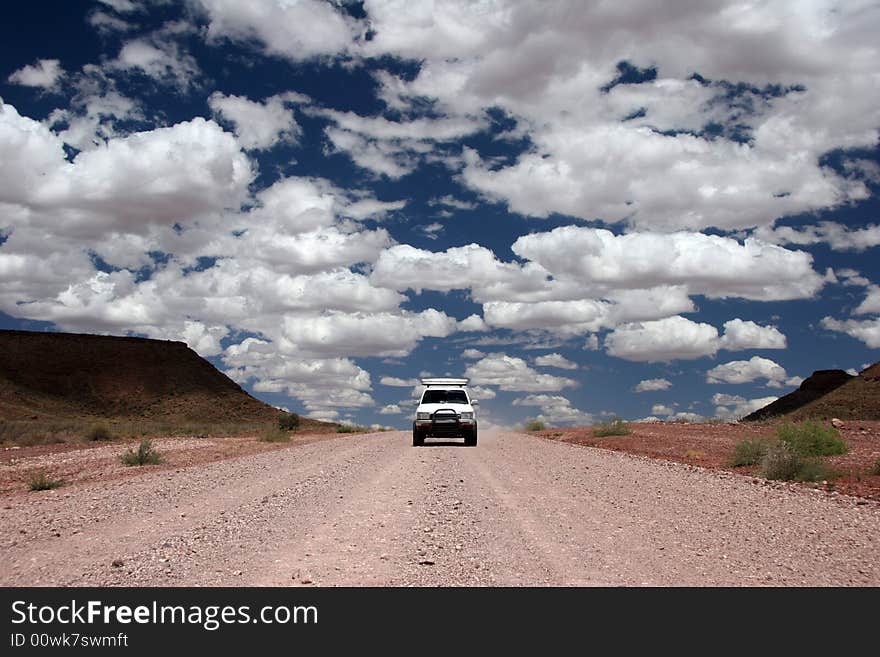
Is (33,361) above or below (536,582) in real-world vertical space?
above

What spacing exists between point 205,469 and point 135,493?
550 cm

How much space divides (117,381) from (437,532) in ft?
313

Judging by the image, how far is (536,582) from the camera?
22.2ft

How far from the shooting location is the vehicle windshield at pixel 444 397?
103 feet

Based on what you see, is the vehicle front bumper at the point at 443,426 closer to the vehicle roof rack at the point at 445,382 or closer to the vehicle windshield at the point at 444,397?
the vehicle windshield at the point at 444,397

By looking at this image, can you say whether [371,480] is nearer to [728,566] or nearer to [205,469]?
[205,469]

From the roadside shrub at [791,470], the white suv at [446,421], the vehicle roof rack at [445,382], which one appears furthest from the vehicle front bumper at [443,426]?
the roadside shrub at [791,470]

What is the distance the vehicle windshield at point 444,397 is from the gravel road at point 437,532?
14.6m

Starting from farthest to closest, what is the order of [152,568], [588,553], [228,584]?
[588,553]
[152,568]
[228,584]

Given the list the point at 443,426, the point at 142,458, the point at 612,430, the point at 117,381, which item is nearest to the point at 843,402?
the point at 612,430

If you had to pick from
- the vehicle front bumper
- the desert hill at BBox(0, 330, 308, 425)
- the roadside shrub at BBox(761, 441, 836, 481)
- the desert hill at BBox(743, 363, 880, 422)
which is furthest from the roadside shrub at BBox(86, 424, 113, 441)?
the desert hill at BBox(743, 363, 880, 422)

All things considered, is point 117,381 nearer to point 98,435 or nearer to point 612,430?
point 98,435
